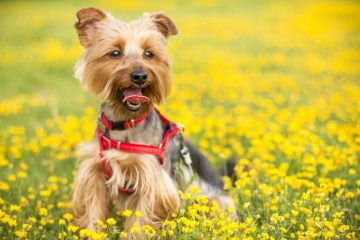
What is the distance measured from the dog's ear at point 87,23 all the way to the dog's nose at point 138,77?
0.60m

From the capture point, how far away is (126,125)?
4148mm

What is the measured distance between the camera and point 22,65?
38.4 feet

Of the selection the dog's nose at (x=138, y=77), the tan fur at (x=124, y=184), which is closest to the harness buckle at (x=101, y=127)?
the tan fur at (x=124, y=184)

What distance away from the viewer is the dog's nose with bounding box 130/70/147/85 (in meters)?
3.90

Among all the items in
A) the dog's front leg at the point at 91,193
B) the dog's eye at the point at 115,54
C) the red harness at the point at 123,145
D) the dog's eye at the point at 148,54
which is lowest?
the dog's front leg at the point at 91,193

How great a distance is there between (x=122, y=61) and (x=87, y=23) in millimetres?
500

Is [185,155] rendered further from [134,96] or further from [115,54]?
[115,54]

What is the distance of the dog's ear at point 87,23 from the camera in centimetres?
413

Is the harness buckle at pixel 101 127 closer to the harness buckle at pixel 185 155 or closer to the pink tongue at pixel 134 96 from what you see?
the pink tongue at pixel 134 96

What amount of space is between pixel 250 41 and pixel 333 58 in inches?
140

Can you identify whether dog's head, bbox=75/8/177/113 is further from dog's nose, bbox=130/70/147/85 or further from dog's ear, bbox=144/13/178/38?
dog's ear, bbox=144/13/178/38

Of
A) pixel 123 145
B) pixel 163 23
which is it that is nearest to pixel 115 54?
pixel 163 23

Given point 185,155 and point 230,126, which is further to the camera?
point 230,126

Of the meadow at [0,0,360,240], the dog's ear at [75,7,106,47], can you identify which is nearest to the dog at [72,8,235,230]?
the dog's ear at [75,7,106,47]
